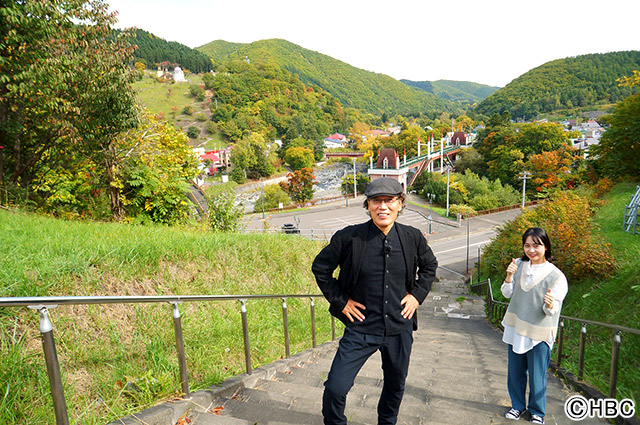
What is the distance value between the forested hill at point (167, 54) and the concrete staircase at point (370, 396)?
500 ft

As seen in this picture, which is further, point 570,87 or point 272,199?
point 570,87

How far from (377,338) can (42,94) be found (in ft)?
26.1

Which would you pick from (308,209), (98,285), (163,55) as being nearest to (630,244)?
(98,285)

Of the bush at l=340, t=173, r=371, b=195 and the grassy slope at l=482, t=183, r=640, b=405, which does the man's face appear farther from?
the bush at l=340, t=173, r=371, b=195

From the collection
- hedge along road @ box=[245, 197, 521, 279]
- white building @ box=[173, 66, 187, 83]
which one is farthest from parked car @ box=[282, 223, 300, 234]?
white building @ box=[173, 66, 187, 83]

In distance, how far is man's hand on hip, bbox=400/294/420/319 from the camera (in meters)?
2.20

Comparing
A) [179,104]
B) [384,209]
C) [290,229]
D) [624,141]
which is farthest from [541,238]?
[179,104]

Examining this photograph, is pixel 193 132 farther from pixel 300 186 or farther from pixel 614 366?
pixel 614 366

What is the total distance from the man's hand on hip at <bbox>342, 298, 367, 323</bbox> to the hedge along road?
2400 cm

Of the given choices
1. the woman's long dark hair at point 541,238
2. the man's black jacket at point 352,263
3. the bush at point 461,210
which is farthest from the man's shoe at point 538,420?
the bush at point 461,210

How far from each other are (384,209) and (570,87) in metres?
156

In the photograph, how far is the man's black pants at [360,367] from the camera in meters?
2.10

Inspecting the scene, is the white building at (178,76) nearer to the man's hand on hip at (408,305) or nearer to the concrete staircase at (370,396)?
the concrete staircase at (370,396)

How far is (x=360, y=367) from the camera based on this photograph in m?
2.15
